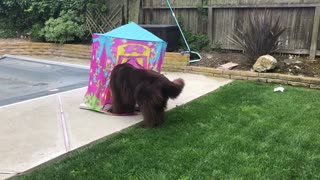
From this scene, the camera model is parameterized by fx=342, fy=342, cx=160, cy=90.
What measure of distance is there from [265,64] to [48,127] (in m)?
4.46

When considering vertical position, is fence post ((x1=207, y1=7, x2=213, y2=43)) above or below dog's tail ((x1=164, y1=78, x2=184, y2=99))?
above

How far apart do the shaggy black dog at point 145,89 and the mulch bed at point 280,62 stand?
350 cm

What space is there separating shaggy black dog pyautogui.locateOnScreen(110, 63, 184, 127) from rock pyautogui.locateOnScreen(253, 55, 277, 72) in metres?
3.11

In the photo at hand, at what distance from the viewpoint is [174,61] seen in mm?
7965

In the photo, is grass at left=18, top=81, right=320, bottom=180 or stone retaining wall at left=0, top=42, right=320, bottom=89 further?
stone retaining wall at left=0, top=42, right=320, bottom=89

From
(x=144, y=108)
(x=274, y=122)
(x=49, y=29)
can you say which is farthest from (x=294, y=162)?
(x=49, y=29)

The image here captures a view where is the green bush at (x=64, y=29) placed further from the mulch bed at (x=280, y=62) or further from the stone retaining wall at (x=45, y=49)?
the mulch bed at (x=280, y=62)

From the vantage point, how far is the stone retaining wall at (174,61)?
6.46 m

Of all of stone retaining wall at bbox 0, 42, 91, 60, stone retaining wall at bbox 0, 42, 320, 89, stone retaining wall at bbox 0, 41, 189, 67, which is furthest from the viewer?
stone retaining wall at bbox 0, 42, 91, 60

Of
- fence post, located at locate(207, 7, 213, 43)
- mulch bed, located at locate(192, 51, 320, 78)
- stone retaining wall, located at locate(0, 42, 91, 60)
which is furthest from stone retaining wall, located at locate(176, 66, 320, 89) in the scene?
stone retaining wall, located at locate(0, 42, 91, 60)

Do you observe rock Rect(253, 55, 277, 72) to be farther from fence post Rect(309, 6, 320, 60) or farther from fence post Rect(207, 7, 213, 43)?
fence post Rect(207, 7, 213, 43)

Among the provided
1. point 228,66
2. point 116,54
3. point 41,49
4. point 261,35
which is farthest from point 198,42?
point 41,49

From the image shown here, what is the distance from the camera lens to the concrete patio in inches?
134

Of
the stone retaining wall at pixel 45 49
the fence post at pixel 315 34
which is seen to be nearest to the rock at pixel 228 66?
the fence post at pixel 315 34
